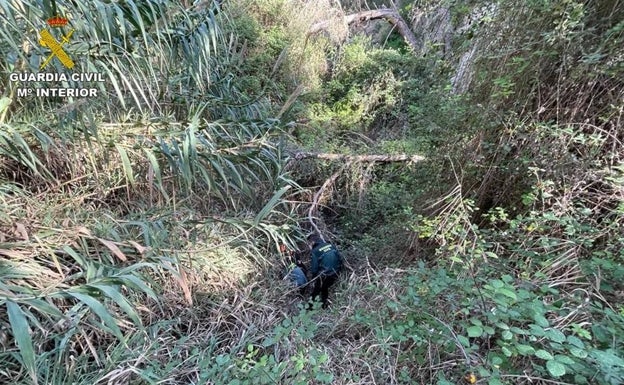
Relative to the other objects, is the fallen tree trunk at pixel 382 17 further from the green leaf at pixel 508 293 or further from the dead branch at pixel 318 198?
the green leaf at pixel 508 293

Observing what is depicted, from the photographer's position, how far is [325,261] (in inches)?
116

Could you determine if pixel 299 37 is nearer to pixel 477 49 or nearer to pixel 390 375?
pixel 477 49

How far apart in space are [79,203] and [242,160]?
3.22ft

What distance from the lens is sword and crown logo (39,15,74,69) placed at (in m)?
1.75

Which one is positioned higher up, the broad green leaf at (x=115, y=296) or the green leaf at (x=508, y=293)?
the green leaf at (x=508, y=293)

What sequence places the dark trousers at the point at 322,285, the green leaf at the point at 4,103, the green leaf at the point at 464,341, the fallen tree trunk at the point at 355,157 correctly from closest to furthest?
the green leaf at the point at 464,341 → the green leaf at the point at 4,103 → the dark trousers at the point at 322,285 → the fallen tree trunk at the point at 355,157

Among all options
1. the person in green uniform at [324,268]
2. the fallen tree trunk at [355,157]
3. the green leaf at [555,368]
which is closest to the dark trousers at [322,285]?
the person in green uniform at [324,268]

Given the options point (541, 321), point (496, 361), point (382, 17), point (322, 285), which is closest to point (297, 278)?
point (322, 285)

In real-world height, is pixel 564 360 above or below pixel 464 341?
above

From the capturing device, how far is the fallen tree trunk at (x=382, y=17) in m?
6.35

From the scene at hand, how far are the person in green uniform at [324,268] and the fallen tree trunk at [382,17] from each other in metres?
4.70

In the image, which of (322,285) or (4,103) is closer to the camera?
(4,103)

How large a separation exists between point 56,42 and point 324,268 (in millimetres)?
2309

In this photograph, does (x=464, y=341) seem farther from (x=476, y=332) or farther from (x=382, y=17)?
(x=382, y=17)
